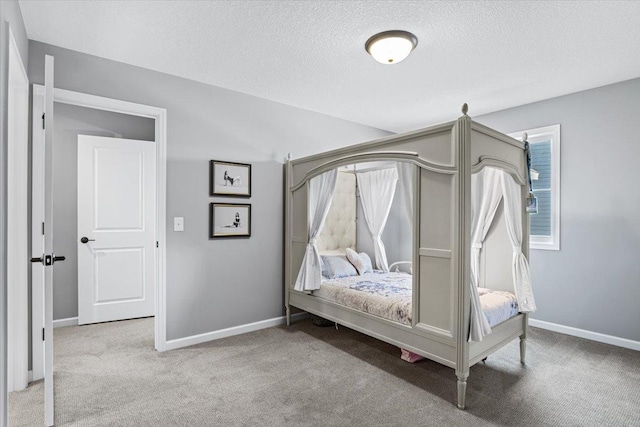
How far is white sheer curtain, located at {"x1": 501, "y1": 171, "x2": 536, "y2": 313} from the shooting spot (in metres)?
2.92

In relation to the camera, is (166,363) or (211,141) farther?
(211,141)

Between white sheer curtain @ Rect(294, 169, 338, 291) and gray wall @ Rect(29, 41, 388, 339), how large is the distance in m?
0.46

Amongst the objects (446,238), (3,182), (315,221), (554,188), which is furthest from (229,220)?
(554,188)

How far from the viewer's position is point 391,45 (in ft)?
8.32

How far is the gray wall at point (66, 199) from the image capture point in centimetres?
395

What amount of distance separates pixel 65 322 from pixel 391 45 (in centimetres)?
449

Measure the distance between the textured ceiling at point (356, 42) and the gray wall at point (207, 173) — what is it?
0.15m

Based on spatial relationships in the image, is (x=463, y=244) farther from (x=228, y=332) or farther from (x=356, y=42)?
(x=228, y=332)

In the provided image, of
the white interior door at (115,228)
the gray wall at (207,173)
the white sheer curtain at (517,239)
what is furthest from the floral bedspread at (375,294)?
the white interior door at (115,228)

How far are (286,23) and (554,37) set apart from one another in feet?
6.48

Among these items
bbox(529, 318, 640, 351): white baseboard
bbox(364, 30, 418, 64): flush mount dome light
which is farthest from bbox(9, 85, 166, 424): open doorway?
bbox(529, 318, 640, 351): white baseboard

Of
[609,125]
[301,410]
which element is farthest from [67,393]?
[609,125]

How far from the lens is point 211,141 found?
3.52 meters

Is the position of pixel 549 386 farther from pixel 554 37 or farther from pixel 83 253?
pixel 83 253
